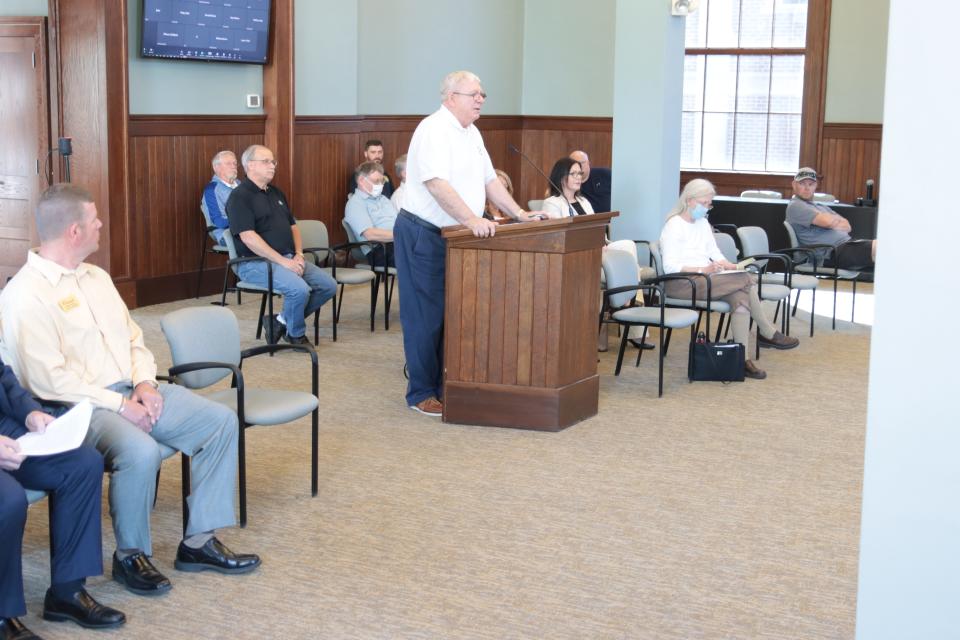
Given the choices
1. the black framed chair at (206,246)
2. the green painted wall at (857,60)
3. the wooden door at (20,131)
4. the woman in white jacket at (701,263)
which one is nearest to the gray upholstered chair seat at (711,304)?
the woman in white jacket at (701,263)

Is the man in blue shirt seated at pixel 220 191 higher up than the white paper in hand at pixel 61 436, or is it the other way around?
the man in blue shirt seated at pixel 220 191

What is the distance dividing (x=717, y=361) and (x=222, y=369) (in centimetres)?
337

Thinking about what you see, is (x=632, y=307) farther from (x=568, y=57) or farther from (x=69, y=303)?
(x=568, y=57)

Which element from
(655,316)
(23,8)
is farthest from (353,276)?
(23,8)

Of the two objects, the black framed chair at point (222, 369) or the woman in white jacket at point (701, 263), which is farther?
the woman in white jacket at point (701, 263)

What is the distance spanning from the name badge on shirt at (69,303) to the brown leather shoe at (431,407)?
245 centimetres

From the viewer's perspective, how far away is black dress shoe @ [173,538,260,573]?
3980mm

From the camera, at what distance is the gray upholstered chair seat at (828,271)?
28.7 ft

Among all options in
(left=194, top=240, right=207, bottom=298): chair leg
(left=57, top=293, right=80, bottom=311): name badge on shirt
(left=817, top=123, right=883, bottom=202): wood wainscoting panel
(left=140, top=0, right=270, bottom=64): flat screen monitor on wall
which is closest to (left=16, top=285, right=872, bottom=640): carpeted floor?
(left=57, top=293, right=80, bottom=311): name badge on shirt

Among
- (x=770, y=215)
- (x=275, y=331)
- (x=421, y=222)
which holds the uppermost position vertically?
(x=421, y=222)

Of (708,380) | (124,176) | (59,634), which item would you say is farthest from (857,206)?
(59,634)

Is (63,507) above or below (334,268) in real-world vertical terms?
below

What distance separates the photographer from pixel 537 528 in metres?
4.47

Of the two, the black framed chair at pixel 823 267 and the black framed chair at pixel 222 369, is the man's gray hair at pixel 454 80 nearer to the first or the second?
the black framed chair at pixel 222 369
